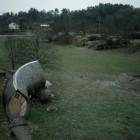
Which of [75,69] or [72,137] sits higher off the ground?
[72,137]

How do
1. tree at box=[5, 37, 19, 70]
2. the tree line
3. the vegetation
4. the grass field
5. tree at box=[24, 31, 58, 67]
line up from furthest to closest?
the tree line
tree at box=[5, 37, 19, 70]
tree at box=[24, 31, 58, 67]
the vegetation
the grass field

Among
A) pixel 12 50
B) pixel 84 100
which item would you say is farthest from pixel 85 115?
pixel 12 50

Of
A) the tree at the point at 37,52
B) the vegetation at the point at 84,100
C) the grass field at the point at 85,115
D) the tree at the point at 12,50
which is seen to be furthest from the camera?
the tree at the point at 12,50

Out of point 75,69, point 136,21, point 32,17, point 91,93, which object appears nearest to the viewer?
point 91,93

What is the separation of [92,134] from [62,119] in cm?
267

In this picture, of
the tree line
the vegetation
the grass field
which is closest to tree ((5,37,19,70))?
the vegetation

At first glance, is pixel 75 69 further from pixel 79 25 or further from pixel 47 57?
pixel 79 25

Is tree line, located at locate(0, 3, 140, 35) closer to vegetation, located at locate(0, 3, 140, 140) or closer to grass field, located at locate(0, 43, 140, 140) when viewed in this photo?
vegetation, located at locate(0, 3, 140, 140)

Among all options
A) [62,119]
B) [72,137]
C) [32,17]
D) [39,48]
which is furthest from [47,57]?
[32,17]

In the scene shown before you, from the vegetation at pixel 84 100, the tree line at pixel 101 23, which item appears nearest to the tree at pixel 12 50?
the vegetation at pixel 84 100

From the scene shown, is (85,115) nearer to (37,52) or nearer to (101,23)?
(37,52)

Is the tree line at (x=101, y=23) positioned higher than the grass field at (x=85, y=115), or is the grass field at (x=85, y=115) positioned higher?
the tree line at (x=101, y=23)

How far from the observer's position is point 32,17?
15338 centimetres

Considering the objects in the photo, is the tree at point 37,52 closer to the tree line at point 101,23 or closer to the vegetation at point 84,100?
the vegetation at point 84,100
